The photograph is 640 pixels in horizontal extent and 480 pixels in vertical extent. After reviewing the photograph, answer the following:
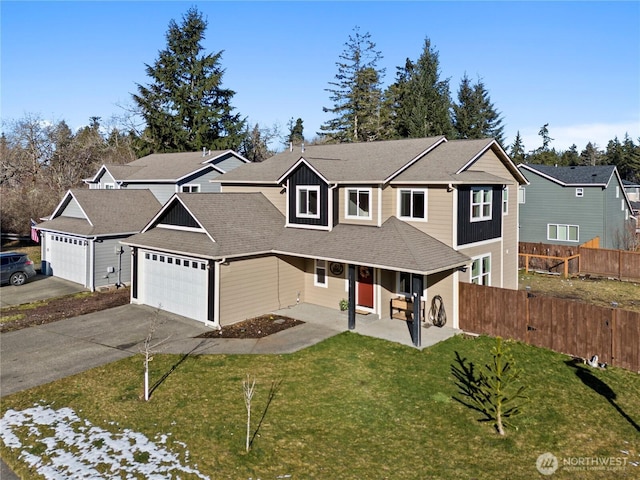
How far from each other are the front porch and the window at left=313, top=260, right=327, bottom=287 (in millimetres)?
975

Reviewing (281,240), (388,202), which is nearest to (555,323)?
(388,202)

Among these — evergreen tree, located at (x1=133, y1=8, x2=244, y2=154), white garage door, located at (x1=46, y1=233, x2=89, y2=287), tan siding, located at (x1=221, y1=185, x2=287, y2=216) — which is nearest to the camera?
tan siding, located at (x1=221, y1=185, x2=287, y2=216)

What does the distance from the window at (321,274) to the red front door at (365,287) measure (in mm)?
1676

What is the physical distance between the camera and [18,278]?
24.9 m

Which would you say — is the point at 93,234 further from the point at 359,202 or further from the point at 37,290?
the point at 359,202

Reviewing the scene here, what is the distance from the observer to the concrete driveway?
21.9 meters

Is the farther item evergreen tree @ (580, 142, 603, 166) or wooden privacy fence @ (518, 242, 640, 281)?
evergreen tree @ (580, 142, 603, 166)

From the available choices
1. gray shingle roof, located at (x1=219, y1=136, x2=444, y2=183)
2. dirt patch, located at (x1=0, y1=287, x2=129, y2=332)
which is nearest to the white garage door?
dirt patch, located at (x1=0, y1=287, x2=129, y2=332)

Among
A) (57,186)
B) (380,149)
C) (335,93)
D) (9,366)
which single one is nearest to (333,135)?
(335,93)

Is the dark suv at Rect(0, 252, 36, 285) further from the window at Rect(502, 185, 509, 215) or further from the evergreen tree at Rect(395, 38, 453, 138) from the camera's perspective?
the evergreen tree at Rect(395, 38, 453, 138)

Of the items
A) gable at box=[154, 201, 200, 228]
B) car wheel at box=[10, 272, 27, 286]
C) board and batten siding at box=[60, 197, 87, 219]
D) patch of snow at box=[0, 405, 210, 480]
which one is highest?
board and batten siding at box=[60, 197, 87, 219]

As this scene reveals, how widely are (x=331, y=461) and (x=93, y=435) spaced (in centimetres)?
492

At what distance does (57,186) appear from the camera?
47.9m

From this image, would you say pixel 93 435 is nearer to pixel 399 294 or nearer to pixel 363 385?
pixel 363 385
